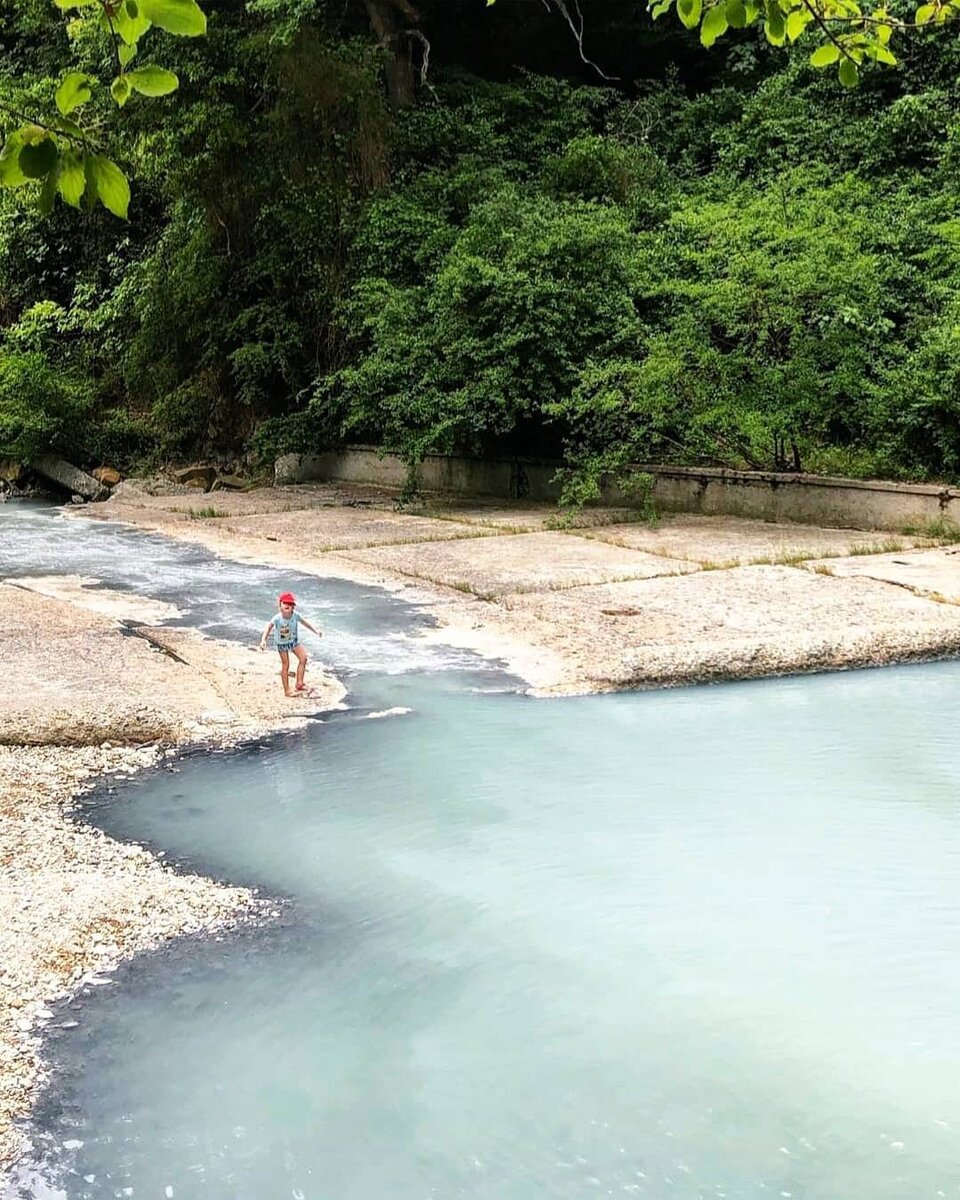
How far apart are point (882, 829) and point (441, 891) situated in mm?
2114

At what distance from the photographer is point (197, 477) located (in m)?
20.5

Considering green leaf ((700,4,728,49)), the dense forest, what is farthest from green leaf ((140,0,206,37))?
the dense forest

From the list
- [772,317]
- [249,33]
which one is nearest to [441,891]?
[772,317]

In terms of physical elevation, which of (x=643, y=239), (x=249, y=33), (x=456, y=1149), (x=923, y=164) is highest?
(x=249, y=33)

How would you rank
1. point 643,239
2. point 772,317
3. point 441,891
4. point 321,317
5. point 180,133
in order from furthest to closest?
point 321,317 → point 180,133 → point 643,239 → point 772,317 → point 441,891

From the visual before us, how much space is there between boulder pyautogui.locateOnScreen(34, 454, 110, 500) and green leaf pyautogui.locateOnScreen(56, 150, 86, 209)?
1836 cm

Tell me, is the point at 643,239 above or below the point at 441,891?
above

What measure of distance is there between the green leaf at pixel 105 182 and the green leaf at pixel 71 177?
14mm

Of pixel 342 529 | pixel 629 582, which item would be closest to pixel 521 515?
pixel 342 529

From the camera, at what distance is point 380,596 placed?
1103 centimetres

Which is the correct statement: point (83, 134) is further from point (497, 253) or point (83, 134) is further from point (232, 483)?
point (232, 483)

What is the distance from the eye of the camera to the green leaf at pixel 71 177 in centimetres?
220

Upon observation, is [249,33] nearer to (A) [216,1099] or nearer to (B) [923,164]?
(B) [923,164]

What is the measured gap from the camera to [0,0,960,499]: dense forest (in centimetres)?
1399
